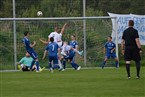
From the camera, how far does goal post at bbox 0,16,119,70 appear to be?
99.4 ft

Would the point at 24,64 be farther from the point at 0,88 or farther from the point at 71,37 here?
the point at 0,88

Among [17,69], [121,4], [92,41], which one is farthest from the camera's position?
[121,4]

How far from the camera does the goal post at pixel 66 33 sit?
3030 centimetres

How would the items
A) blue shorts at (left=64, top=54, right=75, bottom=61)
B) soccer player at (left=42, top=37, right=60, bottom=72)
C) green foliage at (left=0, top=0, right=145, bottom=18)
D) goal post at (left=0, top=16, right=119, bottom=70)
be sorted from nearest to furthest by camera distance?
1. soccer player at (left=42, top=37, right=60, bottom=72)
2. blue shorts at (left=64, top=54, right=75, bottom=61)
3. goal post at (left=0, top=16, right=119, bottom=70)
4. green foliage at (left=0, top=0, right=145, bottom=18)

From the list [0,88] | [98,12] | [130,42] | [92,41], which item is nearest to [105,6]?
[98,12]

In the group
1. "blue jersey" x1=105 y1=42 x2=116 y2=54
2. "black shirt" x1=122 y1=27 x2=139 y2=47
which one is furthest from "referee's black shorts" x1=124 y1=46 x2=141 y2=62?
"blue jersey" x1=105 y1=42 x2=116 y2=54

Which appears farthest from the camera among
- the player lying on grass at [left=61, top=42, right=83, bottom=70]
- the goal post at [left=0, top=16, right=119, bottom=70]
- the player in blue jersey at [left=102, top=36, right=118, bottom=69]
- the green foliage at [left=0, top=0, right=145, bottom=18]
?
the green foliage at [left=0, top=0, right=145, bottom=18]

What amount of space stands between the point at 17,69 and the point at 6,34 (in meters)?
1.90

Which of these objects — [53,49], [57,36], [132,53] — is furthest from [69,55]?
[132,53]

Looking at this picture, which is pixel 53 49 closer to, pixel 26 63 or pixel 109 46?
pixel 26 63

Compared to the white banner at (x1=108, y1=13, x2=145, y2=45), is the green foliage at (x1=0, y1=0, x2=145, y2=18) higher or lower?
higher

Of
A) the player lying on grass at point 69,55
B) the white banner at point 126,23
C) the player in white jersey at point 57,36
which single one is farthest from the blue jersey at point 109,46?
the player in white jersey at point 57,36

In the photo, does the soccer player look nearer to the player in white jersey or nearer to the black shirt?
the player in white jersey

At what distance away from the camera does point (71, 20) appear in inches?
1239
